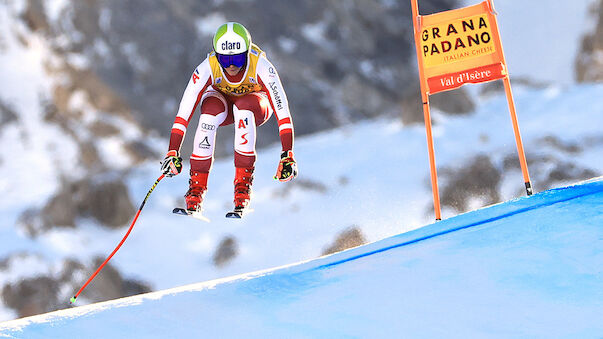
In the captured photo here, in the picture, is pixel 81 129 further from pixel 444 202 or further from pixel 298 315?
pixel 298 315

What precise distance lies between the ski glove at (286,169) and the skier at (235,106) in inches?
1.7

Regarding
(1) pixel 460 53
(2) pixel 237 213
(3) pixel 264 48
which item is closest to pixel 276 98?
(2) pixel 237 213

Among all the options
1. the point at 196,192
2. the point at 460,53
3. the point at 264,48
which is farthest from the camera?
the point at 264,48

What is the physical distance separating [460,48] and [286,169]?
137 cm

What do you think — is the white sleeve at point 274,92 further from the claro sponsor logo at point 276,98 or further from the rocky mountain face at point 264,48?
the rocky mountain face at point 264,48

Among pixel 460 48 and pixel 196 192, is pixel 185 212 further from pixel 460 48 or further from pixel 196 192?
pixel 460 48

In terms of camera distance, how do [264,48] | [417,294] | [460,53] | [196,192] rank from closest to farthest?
[417,294], [196,192], [460,53], [264,48]

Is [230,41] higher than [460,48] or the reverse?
the reverse

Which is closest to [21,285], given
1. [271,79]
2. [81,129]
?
[81,129]

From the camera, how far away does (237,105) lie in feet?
11.1

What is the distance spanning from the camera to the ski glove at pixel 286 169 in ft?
10.5

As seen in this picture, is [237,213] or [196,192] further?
[196,192]

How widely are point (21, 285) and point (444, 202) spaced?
22.3 ft

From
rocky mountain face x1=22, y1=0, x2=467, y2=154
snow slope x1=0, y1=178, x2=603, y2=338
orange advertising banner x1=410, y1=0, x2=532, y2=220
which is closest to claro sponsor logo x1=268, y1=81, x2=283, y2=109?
snow slope x1=0, y1=178, x2=603, y2=338
